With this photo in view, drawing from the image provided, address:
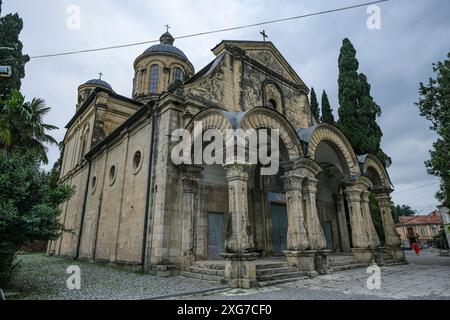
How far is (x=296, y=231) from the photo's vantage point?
9.13m

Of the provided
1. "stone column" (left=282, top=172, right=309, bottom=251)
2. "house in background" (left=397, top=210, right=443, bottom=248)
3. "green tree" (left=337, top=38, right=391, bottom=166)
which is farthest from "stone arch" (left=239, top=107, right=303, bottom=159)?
"house in background" (left=397, top=210, right=443, bottom=248)

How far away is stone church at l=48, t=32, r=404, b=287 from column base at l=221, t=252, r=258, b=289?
0.03 metres

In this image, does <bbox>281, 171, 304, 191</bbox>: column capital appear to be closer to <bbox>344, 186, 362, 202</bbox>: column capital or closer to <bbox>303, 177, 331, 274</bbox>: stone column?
<bbox>303, 177, 331, 274</bbox>: stone column

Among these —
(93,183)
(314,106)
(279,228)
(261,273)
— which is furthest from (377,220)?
(93,183)

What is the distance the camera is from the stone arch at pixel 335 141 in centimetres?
1102

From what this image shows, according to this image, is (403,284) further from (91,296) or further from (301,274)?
(91,296)

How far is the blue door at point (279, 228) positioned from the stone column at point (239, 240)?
20.4 ft

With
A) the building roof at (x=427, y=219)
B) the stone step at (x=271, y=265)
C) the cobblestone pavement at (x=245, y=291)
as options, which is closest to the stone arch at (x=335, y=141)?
the stone step at (x=271, y=265)

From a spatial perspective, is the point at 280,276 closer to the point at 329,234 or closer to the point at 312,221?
the point at 312,221

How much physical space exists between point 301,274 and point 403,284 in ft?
8.82

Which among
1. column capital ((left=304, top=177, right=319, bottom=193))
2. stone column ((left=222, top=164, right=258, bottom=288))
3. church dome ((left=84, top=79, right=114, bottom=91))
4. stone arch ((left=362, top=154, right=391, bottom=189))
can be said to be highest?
church dome ((left=84, top=79, right=114, bottom=91))

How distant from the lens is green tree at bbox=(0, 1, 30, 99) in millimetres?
16188

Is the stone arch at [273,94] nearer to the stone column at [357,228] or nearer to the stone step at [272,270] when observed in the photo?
→ the stone column at [357,228]

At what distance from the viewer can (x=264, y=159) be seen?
1341cm
